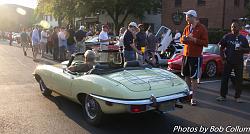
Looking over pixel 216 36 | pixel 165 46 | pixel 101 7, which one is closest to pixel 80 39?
pixel 165 46

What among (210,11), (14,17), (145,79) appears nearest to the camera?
(145,79)

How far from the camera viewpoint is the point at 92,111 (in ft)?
18.3

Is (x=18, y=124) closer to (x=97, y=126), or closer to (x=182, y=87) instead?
(x=97, y=126)

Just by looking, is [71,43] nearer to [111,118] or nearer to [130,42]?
[130,42]

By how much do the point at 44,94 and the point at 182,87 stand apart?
3540mm

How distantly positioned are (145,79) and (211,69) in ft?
20.4

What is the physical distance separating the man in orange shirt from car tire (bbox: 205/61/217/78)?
4.12 metres

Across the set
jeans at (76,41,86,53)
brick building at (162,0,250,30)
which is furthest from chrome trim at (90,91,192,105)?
brick building at (162,0,250,30)

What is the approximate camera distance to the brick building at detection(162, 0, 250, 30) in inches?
1156

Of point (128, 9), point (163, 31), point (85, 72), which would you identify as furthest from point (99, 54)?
point (128, 9)

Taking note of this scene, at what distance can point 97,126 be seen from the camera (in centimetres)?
543

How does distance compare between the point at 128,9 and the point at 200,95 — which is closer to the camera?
the point at 200,95

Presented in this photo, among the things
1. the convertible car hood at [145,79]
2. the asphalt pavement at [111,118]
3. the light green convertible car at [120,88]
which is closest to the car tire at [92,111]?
the light green convertible car at [120,88]

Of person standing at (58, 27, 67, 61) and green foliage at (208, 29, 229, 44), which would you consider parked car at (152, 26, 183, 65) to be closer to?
person standing at (58, 27, 67, 61)
